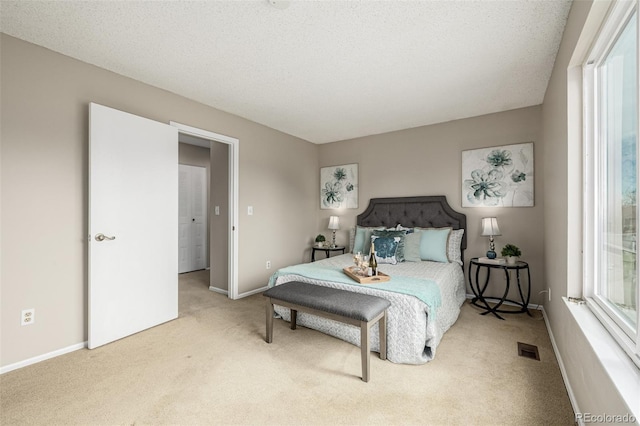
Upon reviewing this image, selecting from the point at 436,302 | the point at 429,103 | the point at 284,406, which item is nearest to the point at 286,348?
the point at 284,406

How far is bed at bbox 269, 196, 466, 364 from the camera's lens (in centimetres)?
221

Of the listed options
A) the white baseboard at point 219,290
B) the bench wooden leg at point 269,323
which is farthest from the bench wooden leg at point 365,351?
the white baseboard at point 219,290

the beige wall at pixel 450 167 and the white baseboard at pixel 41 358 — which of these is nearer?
the white baseboard at pixel 41 358

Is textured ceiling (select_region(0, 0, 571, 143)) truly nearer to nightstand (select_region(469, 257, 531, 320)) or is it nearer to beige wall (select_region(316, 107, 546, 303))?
beige wall (select_region(316, 107, 546, 303))

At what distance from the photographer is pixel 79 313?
96.6 inches

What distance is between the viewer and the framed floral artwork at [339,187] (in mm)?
4820

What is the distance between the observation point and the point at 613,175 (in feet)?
4.86

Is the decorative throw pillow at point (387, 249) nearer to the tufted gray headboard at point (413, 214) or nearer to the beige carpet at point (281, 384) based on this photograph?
the tufted gray headboard at point (413, 214)

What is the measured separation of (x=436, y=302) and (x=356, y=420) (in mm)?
1148

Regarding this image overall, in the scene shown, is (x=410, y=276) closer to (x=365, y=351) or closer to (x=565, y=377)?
(x=365, y=351)

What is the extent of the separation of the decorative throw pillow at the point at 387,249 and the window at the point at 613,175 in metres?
1.81

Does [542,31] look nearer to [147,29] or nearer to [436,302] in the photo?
[436,302]

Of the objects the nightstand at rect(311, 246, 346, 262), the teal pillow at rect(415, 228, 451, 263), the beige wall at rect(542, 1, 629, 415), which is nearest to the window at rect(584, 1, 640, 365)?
the beige wall at rect(542, 1, 629, 415)

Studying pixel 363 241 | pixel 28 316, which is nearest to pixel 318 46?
pixel 363 241
